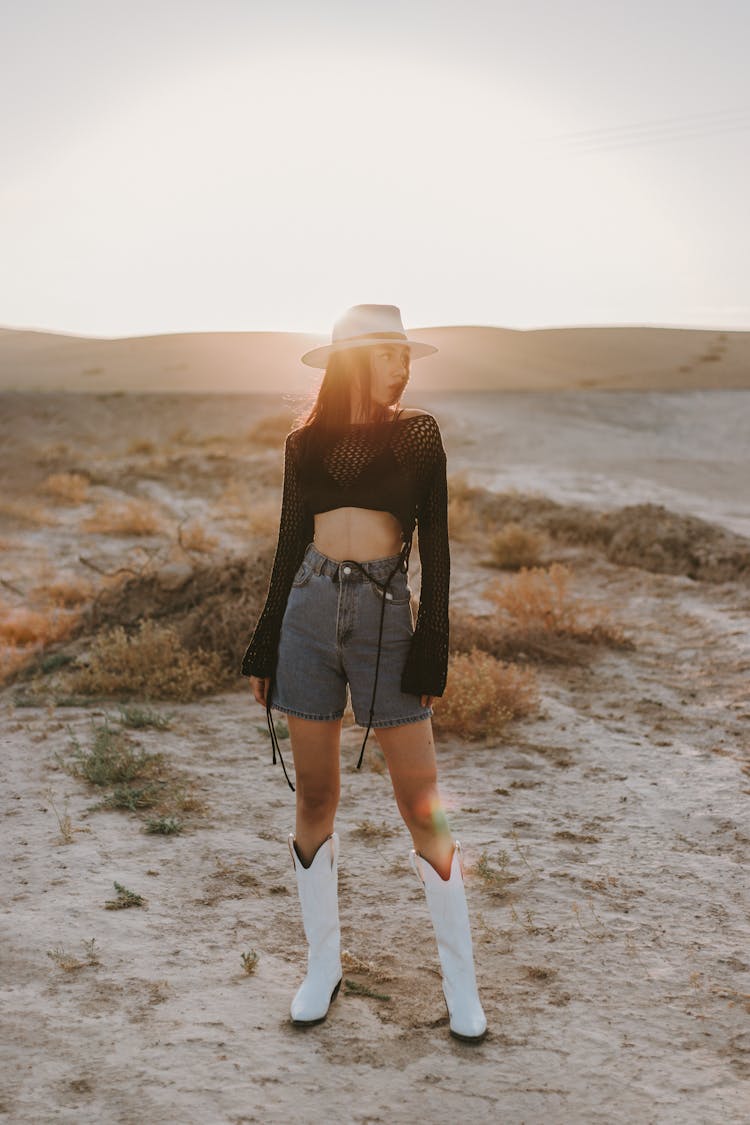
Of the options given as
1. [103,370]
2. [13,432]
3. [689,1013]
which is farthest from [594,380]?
[689,1013]

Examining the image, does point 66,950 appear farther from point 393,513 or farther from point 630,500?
point 630,500

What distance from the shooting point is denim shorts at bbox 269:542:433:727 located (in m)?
2.47

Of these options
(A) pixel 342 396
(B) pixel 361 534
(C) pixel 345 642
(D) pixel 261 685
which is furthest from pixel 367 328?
(D) pixel 261 685

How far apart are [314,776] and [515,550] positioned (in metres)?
7.72

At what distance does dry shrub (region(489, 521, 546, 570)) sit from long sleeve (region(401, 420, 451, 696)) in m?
7.56

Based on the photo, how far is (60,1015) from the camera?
2732 millimetres

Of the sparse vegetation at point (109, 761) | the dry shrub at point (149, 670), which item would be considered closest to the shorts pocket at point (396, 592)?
the sparse vegetation at point (109, 761)

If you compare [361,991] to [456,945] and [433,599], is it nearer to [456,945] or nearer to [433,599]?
[456,945]

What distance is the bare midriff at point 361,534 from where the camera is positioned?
8.19 ft

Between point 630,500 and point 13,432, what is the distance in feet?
68.6

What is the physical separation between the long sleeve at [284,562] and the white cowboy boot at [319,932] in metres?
0.53

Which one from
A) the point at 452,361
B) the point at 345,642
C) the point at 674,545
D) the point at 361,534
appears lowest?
the point at 674,545

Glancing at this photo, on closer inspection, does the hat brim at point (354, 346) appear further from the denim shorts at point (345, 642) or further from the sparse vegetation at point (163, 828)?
the sparse vegetation at point (163, 828)

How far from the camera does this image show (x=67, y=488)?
14.4m
